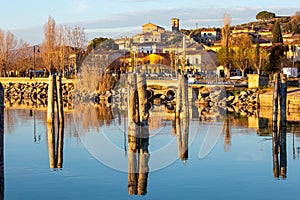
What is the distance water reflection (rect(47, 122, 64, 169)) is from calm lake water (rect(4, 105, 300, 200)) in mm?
32

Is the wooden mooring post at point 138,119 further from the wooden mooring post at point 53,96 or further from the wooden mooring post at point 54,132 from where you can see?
the wooden mooring post at point 53,96

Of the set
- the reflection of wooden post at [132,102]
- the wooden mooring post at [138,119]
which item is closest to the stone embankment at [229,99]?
the wooden mooring post at [138,119]

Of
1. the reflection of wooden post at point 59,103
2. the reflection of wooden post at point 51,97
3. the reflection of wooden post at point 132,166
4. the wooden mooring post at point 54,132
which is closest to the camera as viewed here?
the reflection of wooden post at point 132,166

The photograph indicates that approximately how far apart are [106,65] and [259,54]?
51.8 feet

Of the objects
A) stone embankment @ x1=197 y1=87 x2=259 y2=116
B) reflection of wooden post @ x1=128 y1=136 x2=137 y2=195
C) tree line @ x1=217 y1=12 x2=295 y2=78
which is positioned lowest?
reflection of wooden post @ x1=128 y1=136 x2=137 y2=195

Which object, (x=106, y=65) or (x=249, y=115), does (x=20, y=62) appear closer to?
(x=106, y=65)

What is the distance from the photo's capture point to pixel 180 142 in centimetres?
2441

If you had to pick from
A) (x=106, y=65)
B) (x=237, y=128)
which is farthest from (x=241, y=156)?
(x=106, y=65)

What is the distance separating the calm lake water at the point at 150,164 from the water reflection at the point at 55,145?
0.10 feet

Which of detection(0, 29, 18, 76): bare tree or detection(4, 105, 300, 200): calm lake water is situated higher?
detection(0, 29, 18, 76): bare tree

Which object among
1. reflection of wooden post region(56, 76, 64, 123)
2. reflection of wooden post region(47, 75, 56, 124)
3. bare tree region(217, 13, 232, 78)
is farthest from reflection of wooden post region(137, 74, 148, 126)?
bare tree region(217, 13, 232, 78)

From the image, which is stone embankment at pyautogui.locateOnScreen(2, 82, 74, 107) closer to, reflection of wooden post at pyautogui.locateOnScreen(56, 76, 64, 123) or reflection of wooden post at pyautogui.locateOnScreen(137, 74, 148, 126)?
reflection of wooden post at pyautogui.locateOnScreen(56, 76, 64, 123)

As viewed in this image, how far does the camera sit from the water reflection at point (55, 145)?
1933 cm

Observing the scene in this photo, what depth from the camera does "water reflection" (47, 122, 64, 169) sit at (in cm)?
1933
